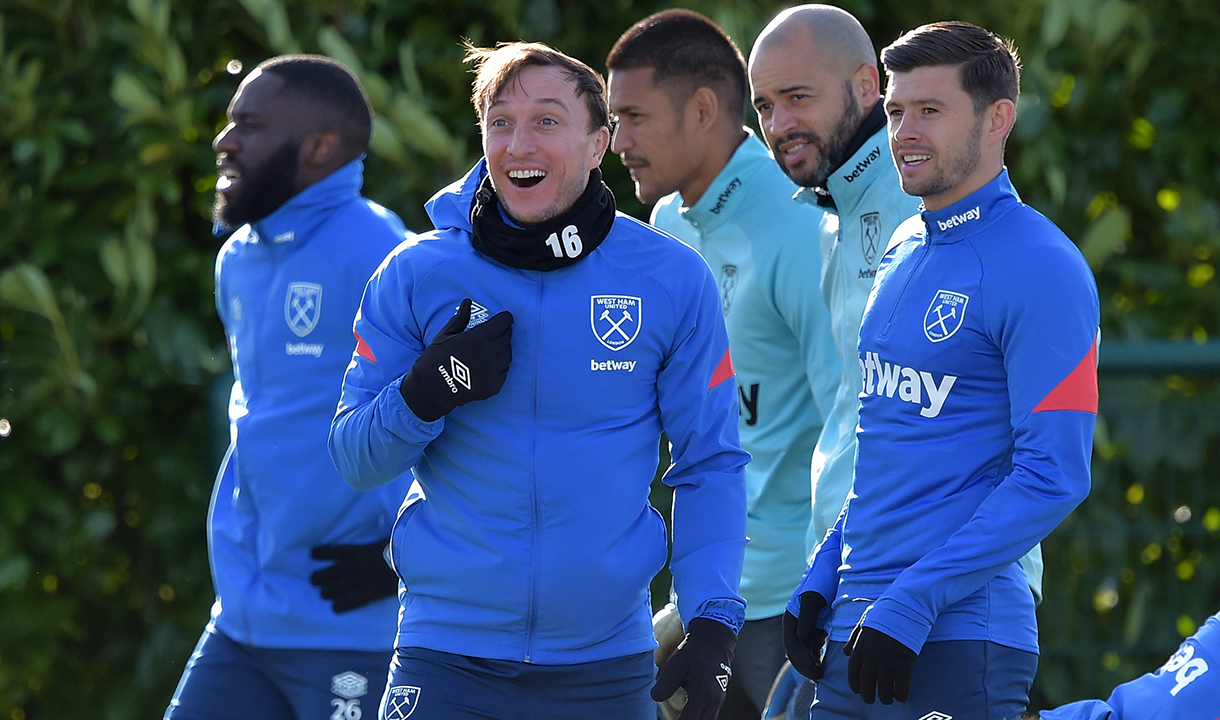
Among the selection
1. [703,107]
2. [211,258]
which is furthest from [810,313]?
[211,258]

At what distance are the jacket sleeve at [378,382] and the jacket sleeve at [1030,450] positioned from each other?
36.3 inches

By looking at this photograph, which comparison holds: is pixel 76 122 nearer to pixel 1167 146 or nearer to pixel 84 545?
pixel 84 545

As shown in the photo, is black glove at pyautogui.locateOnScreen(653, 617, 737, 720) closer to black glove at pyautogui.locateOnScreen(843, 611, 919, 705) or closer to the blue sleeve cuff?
the blue sleeve cuff

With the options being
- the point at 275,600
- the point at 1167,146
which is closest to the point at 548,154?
the point at 275,600

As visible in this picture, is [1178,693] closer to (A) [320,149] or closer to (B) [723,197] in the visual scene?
(B) [723,197]

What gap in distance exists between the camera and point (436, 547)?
114 inches

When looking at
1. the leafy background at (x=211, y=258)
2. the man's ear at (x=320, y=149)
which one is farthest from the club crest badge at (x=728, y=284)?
the leafy background at (x=211, y=258)

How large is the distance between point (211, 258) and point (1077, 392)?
341 cm

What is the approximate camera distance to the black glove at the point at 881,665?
8.95ft

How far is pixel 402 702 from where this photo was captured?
2861mm

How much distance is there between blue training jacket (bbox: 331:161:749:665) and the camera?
2.87 metres

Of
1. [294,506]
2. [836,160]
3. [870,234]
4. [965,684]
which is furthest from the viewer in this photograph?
[294,506]

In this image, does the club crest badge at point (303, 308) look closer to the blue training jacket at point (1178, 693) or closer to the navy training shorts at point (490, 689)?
the navy training shorts at point (490, 689)

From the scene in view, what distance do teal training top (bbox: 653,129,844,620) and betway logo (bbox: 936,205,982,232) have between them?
0.93 meters
